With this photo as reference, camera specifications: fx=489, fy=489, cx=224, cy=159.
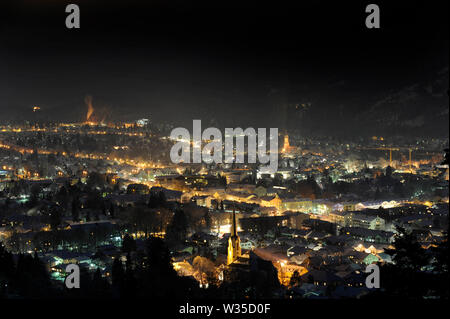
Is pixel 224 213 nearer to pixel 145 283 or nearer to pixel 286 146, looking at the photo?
pixel 145 283

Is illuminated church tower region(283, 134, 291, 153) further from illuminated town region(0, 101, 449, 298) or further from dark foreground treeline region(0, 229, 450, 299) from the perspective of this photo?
dark foreground treeline region(0, 229, 450, 299)

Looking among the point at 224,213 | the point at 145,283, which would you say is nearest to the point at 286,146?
the point at 224,213

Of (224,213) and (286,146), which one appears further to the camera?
(286,146)

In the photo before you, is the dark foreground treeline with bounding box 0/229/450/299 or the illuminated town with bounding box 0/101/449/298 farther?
the illuminated town with bounding box 0/101/449/298

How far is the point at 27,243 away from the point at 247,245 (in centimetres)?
494

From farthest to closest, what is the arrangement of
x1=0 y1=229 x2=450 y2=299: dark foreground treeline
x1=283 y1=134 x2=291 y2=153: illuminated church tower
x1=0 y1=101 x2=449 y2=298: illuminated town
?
x1=283 y1=134 x2=291 y2=153: illuminated church tower
x1=0 y1=101 x2=449 y2=298: illuminated town
x1=0 y1=229 x2=450 y2=299: dark foreground treeline

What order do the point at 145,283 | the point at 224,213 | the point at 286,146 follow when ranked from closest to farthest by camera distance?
the point at 145,283 → the point at 224,213 → the point at 286,146

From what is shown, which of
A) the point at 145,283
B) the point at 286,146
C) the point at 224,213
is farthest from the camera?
the point at 286,146

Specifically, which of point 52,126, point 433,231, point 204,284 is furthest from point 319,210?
point 52,126

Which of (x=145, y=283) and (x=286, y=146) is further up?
(x=286, y=146)

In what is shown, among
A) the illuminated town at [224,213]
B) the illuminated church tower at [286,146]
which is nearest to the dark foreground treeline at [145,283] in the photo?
the illuminated town at [224,213]

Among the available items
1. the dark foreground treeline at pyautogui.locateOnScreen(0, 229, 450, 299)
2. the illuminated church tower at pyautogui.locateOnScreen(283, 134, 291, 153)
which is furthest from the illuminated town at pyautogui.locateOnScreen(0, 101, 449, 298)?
the illuminated church tower at pyautogui.locateOnScreen(283, 134, 291, 153)

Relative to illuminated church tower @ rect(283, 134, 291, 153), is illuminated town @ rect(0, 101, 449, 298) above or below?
below
